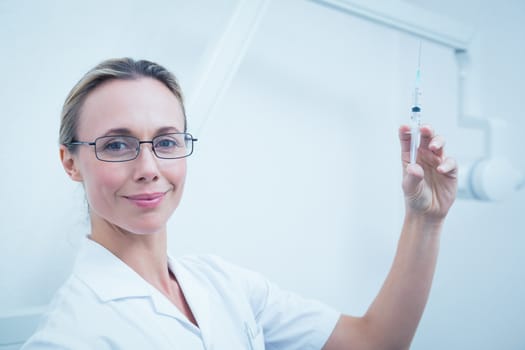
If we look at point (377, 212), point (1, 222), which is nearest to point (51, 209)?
point (1, 222)

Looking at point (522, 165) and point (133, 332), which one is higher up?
point (522, 165)

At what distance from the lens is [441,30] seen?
1.10m

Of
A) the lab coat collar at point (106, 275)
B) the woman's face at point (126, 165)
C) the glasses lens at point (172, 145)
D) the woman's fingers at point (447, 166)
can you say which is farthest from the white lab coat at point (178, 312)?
the woman's fingers at point (447, 166)

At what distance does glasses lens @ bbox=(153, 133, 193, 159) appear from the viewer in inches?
30.3

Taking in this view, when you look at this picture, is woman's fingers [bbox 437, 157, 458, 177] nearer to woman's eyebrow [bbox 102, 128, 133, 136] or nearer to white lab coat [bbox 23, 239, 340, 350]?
white lab coat [bbox 23, 239, 340, 350]

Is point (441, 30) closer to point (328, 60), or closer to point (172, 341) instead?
point (328, 60)

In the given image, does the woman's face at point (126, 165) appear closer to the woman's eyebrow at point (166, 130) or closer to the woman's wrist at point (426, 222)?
the woman's eyebrow at point (166, 130)

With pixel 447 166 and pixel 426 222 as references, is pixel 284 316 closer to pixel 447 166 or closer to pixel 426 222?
pixel 426 222

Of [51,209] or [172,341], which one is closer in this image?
[172,341]

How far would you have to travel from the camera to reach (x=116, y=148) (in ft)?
2.40

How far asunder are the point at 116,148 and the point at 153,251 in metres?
0.23

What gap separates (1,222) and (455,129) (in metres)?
1.33

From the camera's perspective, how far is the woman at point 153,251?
27.8 inches

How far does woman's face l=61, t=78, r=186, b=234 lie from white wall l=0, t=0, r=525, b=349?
22 centimetres
